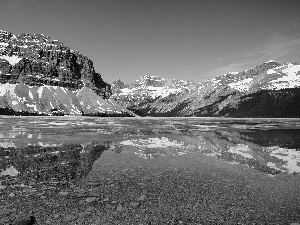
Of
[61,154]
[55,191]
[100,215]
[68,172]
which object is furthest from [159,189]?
[61,154]

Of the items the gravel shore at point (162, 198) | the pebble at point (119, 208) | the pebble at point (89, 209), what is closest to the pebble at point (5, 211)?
the gravel shore at point (162, 198)

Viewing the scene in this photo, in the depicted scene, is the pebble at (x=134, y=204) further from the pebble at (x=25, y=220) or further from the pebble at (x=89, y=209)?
the pebble at (x=25, y=220)

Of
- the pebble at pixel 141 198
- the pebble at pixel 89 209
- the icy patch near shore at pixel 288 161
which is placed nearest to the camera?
the pebble at pixel 89 209

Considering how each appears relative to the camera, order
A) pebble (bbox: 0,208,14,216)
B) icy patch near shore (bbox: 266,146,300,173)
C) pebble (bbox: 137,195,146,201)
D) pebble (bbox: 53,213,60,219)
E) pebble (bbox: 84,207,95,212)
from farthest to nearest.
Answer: icy patch near shore (bbox: 266,146,300,173) → pebble (bbox: 137,195,146,201) → pebble (bbox: 84,207,95,212) → pebble (bbox: 0,208,14,216) → pebble (bbox: 53,213,60,219)

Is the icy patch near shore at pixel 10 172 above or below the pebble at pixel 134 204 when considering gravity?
above

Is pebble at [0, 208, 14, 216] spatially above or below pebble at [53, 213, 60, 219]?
above

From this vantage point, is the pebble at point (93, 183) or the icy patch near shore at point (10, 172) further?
the icy patch near shore at point (10, 172)

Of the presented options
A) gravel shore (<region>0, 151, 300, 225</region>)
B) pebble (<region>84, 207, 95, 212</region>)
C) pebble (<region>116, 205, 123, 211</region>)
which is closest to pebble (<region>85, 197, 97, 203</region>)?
gravel shore (<region>0, 151, 300, 225</region>)

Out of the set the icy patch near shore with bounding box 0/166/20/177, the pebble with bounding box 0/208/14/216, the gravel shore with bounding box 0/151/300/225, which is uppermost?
the icy patch near shore with bounding box 0/166/20/177

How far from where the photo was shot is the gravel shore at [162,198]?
1355cm

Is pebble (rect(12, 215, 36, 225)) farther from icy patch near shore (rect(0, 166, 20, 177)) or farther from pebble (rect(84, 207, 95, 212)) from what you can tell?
icy patch near shore (rect(0, 166, 20, 177))

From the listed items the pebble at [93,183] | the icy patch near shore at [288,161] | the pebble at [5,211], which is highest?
the pebble at [5,211]

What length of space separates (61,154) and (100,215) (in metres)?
20.0

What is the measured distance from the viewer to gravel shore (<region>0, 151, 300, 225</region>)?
13547mm
